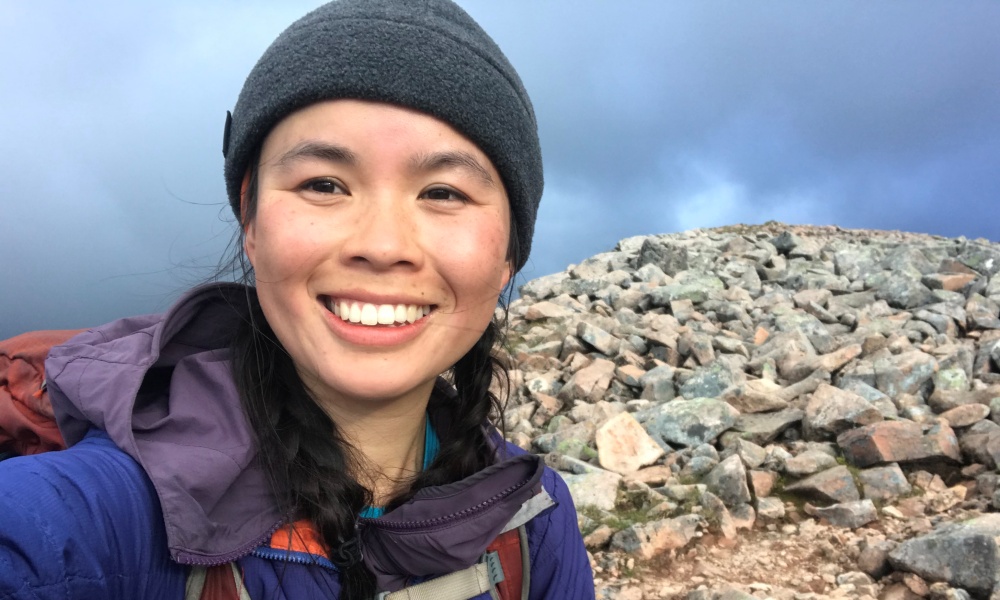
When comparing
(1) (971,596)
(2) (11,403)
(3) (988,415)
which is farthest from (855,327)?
(2) (11,403)

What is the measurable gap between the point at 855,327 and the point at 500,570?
337 inches

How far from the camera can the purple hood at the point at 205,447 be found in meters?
1.63

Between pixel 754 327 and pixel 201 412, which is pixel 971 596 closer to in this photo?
pixel 201 412

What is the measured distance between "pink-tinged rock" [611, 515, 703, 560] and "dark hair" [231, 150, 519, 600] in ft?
6.93

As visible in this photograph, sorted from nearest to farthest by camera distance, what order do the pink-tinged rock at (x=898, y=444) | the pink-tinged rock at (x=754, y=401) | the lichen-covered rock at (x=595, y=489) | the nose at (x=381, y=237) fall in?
1. the nose at (x=381, y=237)
2. the lichen-covered rock at (x=595, y=489)
3. the pink-tinged rock at (x=898, y=444)
4. the pink-tinged rock at (x=754, y=401)

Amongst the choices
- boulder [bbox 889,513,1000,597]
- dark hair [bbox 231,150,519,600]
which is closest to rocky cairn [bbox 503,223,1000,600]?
boulder [bbox 889,513,1000,597]

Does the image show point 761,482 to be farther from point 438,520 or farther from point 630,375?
point 438,520

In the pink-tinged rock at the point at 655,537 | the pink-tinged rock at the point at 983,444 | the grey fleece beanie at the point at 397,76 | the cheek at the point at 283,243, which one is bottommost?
the pink-tinged rock at the point at 655,537

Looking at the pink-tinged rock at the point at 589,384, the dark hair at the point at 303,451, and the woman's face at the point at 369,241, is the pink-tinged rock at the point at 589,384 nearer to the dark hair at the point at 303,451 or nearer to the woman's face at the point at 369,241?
the dark hair at the point at 303,451

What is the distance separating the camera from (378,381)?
2000 mm

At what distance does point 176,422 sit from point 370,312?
0.58 m

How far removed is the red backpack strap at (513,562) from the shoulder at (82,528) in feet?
3.40

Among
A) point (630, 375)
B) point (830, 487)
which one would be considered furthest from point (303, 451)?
point (630, 375)

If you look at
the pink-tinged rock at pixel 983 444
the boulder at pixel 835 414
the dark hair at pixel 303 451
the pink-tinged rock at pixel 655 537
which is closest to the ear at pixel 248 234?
the dark hair at pixel 303 451
